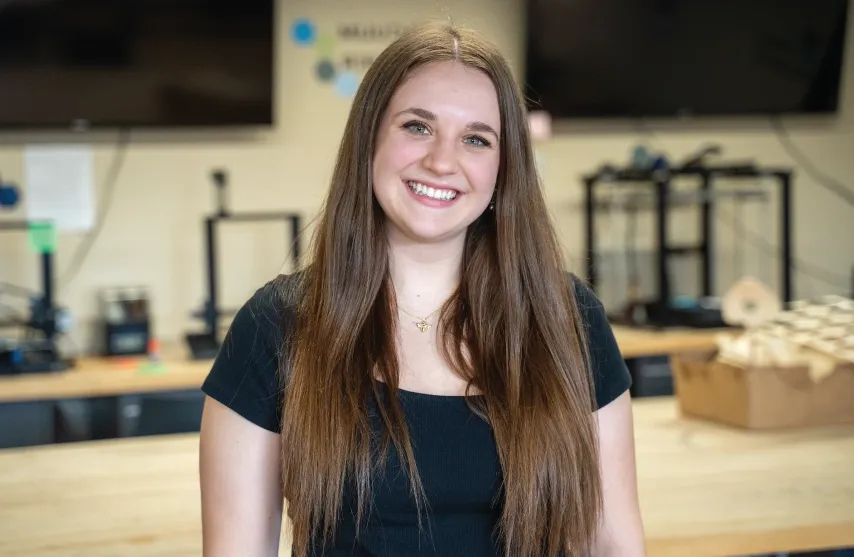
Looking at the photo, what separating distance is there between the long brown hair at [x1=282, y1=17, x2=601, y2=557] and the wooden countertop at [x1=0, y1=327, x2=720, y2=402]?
5.47 ft

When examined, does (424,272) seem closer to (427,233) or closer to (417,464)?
(427,233)

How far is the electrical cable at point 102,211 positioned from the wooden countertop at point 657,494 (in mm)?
1741

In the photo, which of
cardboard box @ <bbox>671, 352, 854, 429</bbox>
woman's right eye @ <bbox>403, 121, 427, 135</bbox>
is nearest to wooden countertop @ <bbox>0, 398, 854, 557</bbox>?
cardboard box @ <bbox>671, 352, 854, 429</bbox>

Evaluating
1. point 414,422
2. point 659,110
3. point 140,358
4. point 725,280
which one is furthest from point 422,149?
point 725,280

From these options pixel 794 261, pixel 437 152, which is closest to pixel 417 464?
pixel 437 152

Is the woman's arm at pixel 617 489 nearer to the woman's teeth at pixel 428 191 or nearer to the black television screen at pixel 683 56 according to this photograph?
the woman's teeth at pixel 428 191

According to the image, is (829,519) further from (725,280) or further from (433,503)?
(725,280)

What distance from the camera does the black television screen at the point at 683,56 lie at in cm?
425

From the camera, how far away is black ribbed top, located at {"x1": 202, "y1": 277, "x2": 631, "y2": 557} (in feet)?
4.84

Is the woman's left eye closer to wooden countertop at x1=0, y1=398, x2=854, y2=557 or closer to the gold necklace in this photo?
the gold necklace

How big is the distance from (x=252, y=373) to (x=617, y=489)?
0.58 metres

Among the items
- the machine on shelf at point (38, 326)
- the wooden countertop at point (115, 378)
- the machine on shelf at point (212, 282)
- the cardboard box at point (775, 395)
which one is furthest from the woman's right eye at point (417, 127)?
the machine on shelf at point (38, 326)

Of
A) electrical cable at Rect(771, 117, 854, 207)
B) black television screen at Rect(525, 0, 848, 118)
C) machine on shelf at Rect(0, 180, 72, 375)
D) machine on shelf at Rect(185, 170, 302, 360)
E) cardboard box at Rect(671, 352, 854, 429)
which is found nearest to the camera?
cardboard box at Rect(671, 352, 854, 429)

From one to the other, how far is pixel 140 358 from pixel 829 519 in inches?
103
